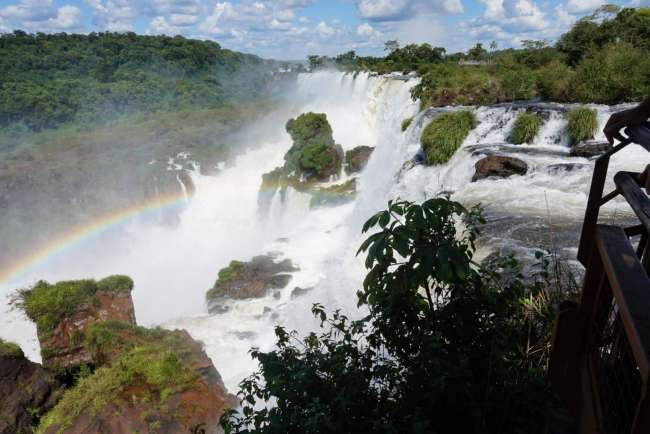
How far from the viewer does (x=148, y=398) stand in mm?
5957

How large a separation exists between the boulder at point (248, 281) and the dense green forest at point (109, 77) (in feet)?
152

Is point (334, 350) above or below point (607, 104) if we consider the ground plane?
below

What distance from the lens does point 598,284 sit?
1803 millimetres

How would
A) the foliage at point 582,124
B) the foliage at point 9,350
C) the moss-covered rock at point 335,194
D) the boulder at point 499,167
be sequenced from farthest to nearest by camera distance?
the moss-covered rock at point 335,194
the foliage at point 582,124
the boulder at point 499,167
the foliage at point 9,350

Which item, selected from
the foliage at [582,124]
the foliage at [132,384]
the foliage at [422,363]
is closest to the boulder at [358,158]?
the foliage at [582,124]

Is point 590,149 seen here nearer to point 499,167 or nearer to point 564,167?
point 564,167

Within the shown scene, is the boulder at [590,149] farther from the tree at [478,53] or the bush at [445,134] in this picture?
the tree at [478,53]

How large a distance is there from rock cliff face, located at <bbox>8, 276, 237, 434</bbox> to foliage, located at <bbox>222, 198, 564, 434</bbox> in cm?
258

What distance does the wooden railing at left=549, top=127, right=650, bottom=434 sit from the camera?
115cm

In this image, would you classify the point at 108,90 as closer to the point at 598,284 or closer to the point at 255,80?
the point at 255,80

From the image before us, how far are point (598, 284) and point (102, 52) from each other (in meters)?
81.8

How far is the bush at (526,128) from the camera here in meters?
10.6

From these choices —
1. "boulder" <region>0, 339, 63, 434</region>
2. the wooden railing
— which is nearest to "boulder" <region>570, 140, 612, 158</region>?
the wooden railing

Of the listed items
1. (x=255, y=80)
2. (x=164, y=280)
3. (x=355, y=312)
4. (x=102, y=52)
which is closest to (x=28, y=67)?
(x=102, y=52)
